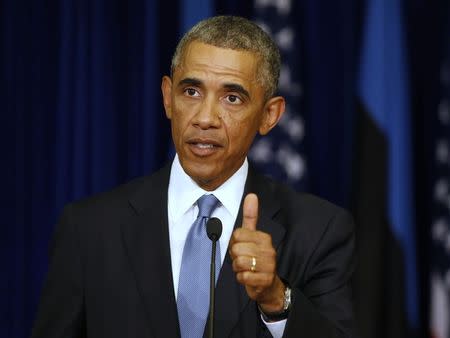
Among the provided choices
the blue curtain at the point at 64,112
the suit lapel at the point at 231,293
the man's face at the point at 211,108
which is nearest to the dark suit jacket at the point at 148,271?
the suit lapel at the point at 231,293

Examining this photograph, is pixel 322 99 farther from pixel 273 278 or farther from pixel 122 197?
pixel 273 278

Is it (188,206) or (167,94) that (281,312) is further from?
(167,94)

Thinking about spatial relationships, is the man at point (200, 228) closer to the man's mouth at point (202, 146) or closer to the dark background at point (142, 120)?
the man's mouth at point (202, 146)

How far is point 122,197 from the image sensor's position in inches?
77.1

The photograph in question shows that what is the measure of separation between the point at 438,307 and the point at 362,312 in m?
0.30

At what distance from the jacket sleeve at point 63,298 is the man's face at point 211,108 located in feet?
1.07

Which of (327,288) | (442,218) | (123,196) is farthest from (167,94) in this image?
(442,218)

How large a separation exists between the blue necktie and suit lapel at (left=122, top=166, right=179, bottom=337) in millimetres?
24

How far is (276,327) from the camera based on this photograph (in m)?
1.64

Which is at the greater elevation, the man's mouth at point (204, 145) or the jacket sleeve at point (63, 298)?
the man's mouth at point (204, 145)

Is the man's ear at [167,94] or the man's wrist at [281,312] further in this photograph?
the man's ear at [167,94]

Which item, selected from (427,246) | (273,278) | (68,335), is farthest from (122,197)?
(427,246)

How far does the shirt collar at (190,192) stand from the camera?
1905 mm

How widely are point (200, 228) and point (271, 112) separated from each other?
0.42 m
